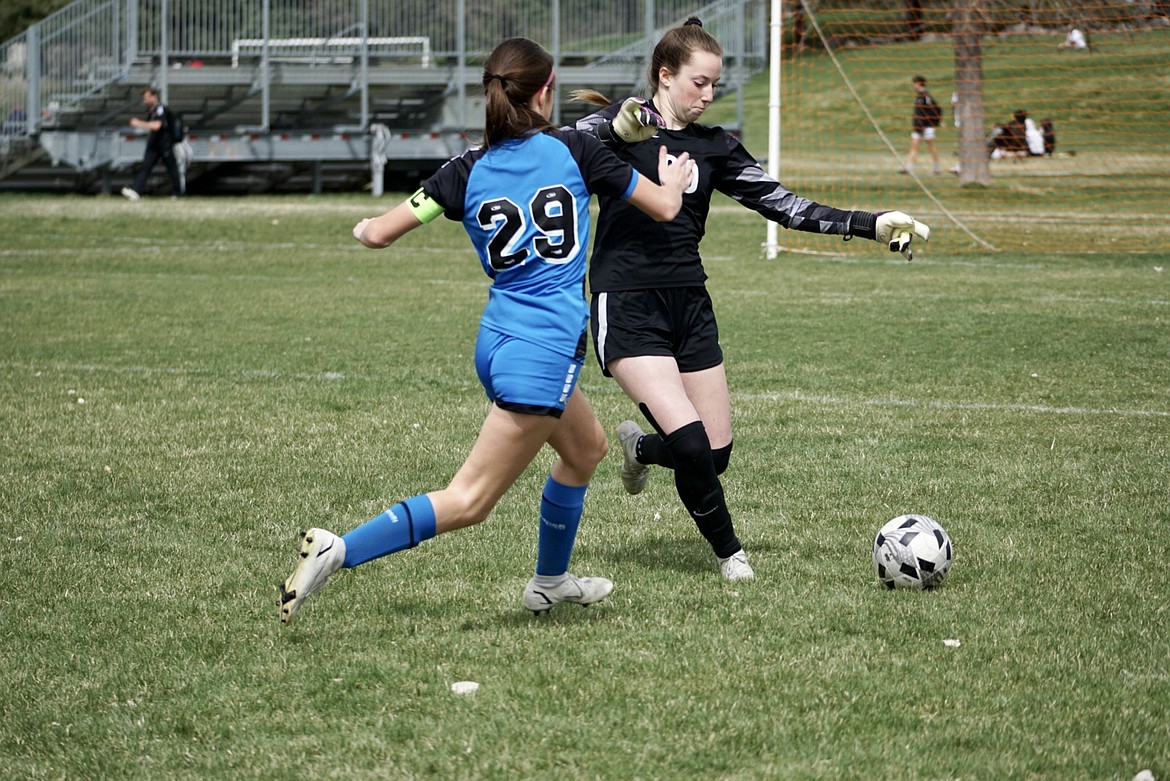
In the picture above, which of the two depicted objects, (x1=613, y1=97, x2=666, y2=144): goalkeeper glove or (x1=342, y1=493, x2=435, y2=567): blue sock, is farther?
(x1=613, y1=97, x2=666, y2=144): goalkeeper glove

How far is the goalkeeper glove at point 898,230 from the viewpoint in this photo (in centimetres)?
522

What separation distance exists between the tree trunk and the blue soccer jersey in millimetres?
20529

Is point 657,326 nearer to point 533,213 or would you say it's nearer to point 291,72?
point 533,213

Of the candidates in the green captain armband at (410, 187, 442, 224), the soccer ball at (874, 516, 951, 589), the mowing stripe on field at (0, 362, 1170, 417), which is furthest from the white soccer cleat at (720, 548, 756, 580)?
the mowing stripe on field at (0, 362, 1170, 417)

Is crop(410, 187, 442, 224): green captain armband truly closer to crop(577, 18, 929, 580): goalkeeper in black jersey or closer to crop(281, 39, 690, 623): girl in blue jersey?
crop(281, 39, 690, 623): girl in blue jersey

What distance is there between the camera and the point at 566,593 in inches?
191

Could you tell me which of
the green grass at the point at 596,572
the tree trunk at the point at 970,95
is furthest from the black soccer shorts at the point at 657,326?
the tree trunk at the point at 970,95

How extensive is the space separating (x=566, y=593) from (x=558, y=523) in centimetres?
24

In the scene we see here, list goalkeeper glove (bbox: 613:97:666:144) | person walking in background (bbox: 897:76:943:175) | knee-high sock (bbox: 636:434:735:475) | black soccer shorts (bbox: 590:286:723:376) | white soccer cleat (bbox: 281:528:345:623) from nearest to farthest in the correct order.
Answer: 1. white soccer cleat (bbox: 281:528:345:623)
2. goalkeeper glove (bbox: 613:97:666:144)
3. black soccer shorts (bbox: 590:286:723:376)
4. knee-high sock (bbox: 636:434:735:475)
5. person walking in background (bbox: 897:76:943:175)

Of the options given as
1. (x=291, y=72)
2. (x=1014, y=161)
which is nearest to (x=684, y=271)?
(x=291, y=72)

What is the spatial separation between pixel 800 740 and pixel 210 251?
16133mm

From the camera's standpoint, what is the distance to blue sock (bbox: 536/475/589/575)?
4816 millimetres

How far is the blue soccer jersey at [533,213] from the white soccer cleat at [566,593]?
2.88 feet

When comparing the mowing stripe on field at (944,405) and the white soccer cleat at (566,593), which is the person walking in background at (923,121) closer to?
the mowing stripe on field at (944,405)
